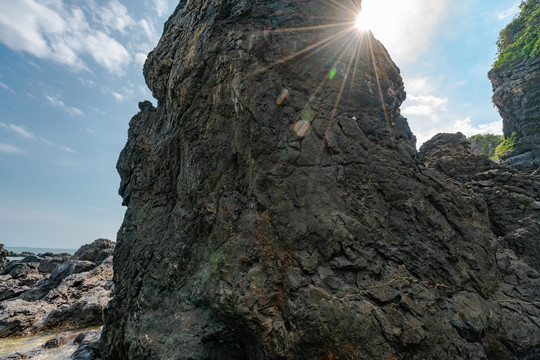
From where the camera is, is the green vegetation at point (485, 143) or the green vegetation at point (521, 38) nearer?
the green vegetation at point (521, 38)

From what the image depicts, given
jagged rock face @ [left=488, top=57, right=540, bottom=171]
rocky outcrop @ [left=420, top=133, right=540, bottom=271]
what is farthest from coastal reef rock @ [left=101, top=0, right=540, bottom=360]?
jagged rock face @ [left=488, top=57, right=540, bottom=171]

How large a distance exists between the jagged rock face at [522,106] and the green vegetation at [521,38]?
2.90 feet

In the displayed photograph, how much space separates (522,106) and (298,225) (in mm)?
27903

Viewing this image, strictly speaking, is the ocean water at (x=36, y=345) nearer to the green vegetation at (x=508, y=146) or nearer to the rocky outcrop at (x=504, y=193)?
the rocky outcrop at (x=504, y=193)

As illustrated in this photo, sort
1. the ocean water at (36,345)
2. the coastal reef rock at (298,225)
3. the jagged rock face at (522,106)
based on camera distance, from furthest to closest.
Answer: the jagged rock face at (522,106) < the ocean water at (36,345) < the coastal reef rock at (298,225)

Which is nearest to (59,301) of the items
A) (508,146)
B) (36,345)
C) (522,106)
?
(36,345)

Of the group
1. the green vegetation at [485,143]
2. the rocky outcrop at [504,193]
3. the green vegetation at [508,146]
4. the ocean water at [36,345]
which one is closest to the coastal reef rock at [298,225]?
the rocky outcrop at [504,193]

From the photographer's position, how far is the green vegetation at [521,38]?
23902 mm

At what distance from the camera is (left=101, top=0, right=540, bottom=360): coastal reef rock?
719 centimetres

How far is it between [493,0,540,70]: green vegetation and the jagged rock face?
0.88 meters

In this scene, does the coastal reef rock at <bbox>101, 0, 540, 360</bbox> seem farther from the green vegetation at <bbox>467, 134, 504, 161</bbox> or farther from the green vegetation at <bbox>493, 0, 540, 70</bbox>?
the green vegetation at <bbox>467, 134, 504, 161</bbox>

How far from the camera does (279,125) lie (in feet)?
32.6

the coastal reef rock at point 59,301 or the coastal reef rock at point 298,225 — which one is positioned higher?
the coastal reef rock at point 298,225

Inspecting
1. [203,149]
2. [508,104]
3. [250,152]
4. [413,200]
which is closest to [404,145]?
[413,200]
